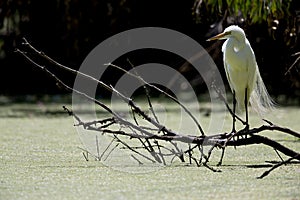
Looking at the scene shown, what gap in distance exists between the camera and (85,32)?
6.47m

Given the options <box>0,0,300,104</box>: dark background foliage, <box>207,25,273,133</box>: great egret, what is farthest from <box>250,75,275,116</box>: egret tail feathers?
<box>0,0,300,104</box>: dark background foliage

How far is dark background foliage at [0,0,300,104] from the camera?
5673mm

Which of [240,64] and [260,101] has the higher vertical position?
[240,64]

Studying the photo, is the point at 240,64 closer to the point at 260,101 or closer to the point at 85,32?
the point at 260,101

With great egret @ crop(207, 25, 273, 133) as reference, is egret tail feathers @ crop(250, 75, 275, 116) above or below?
below

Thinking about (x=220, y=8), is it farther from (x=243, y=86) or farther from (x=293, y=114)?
(x=293, y=114)

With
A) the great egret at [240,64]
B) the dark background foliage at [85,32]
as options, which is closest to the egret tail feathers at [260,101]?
the great egret at [240,64]

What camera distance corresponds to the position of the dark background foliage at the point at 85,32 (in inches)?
223

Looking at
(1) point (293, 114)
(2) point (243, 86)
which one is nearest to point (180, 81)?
(1) point (293, 114)

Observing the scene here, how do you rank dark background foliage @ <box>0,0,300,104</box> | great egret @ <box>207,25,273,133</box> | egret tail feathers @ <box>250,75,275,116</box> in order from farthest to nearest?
dark background foliage @ <box>0,0,300,104</box> < egret tail feathers @ <box>250,75,275,116</box> < great egret @ <box>207,25,273,133</box>

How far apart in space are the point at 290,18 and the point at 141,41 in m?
2.39

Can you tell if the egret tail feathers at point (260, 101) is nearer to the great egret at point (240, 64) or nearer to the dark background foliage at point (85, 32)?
the great egret at point (240, 64)

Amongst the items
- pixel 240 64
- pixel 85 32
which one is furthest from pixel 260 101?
pixel 85 32

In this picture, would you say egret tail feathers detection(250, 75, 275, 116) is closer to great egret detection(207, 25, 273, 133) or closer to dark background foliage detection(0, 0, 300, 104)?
great egret detection(207, 25, 273, 133)
